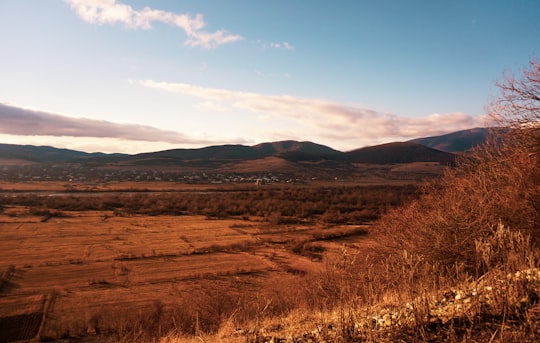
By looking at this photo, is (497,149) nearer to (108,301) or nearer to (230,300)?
(230,300)

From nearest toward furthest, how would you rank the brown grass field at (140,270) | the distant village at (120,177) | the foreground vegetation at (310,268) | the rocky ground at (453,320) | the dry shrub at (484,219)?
the rocky ground at (453,320)
the foreground vegetation at (310,268)
the dry shrub at (484,219)
the brown grass field at (140,270)
the distant village at (120,177)

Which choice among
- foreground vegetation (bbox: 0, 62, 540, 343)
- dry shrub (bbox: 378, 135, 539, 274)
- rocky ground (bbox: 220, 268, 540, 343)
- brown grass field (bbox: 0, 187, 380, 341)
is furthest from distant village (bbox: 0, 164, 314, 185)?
rocky ground (bbox: 220, 268, 540, 343)

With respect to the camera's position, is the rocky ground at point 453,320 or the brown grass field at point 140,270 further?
the brown grass field at point 140,270

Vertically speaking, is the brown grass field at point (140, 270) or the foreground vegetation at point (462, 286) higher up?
the foreground vegetation at point (462, 286)

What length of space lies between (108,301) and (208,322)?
7102 millimetres

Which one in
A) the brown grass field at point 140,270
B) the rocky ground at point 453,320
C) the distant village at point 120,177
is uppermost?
the rocky ground at point 453,320

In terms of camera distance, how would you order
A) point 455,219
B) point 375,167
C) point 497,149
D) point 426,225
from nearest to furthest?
point 455,219 < point 426,225 < point 497,149 < point 375,167

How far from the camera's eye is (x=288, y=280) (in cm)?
1989

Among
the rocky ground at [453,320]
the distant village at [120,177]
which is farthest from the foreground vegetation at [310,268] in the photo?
the distant village at [120,177]

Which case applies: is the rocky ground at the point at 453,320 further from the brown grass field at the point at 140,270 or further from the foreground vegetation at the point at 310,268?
the brown grass field at the point at 140,270

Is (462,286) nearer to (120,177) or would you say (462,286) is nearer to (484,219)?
(484,219)

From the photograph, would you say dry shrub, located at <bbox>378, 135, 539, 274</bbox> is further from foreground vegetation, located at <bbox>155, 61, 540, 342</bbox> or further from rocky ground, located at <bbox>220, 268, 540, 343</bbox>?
rocky ground, located at <bbox>220, 268, 540, 343</bbox>

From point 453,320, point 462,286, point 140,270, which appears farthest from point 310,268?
point 453,320

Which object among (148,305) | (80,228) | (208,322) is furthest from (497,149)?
(80,228)
